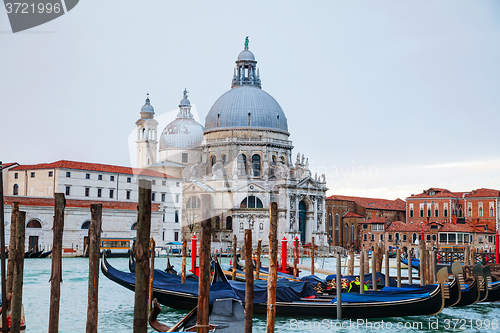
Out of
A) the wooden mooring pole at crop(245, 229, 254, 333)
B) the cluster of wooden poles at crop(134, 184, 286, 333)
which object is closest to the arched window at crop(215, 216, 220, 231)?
the cluster of wooden poles at crop(134, 184, 286, 333)

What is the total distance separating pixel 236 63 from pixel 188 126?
7.39m

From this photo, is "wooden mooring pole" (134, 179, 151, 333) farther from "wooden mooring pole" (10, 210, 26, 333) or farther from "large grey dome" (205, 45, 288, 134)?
"large grey dome" (205, 45, 288, 134)

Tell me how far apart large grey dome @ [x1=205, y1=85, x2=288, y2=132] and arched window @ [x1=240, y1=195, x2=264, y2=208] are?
240 inches

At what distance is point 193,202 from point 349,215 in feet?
43.6

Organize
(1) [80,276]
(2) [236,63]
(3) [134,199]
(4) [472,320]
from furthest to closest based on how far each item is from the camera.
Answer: (2) [236,63] < (3) [134,199] < (1) [80,276] < (4) [472,320]

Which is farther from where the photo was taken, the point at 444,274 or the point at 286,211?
the point at 286,211

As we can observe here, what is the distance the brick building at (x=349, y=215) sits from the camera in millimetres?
50825

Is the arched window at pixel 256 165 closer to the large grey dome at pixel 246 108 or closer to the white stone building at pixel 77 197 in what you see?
the large grey dome at pixel 246 108

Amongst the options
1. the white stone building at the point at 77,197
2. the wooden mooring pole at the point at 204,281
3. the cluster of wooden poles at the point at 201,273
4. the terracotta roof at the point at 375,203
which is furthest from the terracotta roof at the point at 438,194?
the wooden mooring pole at the point at 204,281

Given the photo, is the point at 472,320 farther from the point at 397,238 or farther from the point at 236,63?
the point at 236,63

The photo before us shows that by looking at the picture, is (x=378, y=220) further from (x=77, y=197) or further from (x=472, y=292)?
(x=472, y=292)

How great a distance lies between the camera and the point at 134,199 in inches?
1587

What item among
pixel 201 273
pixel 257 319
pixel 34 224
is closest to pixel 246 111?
pixel 34 224

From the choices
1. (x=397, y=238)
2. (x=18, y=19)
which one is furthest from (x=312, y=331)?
(x=397, y=238)
